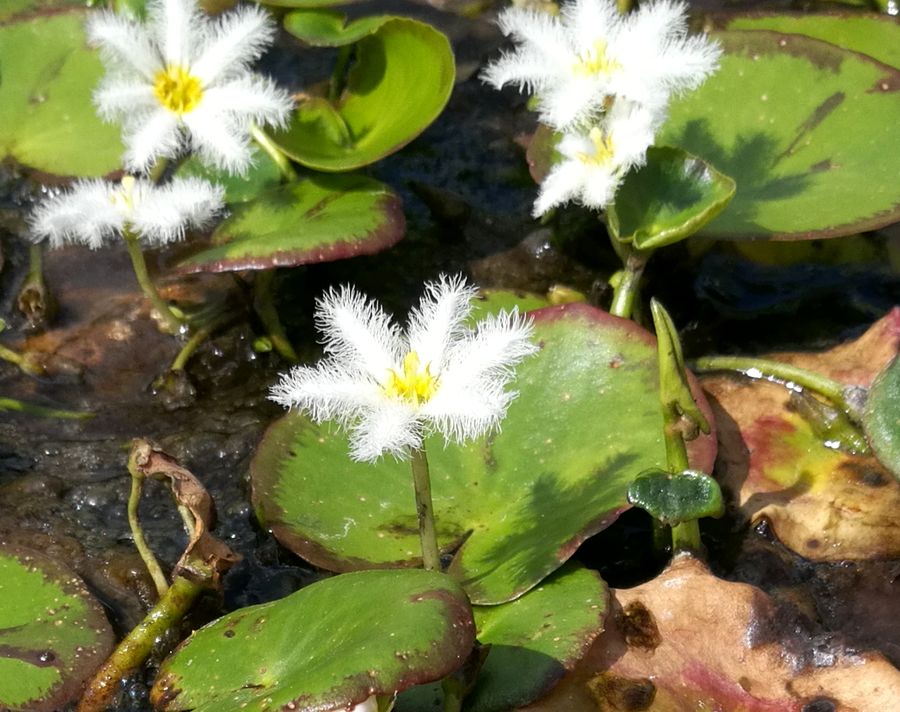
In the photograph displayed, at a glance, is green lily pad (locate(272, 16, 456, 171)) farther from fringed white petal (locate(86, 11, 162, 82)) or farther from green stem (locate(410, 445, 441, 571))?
green stem (locate(410, 445, 441, 571))

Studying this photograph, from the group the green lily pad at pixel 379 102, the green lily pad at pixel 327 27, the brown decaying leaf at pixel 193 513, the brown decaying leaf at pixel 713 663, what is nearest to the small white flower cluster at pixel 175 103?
the green lily pad at pixel 379 102

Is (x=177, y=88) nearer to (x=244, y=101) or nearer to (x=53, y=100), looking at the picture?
(x=244, y=101)

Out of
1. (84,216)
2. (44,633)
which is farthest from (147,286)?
(44,633)

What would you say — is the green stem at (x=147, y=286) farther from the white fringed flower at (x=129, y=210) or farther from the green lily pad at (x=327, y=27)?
the green lily pad at (x=327, y=27)

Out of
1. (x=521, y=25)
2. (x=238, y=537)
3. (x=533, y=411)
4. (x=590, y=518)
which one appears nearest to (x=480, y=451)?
(x=533, y=411)

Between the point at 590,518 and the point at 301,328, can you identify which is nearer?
the point at 590,518

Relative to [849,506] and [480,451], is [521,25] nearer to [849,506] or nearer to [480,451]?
[480,451]
